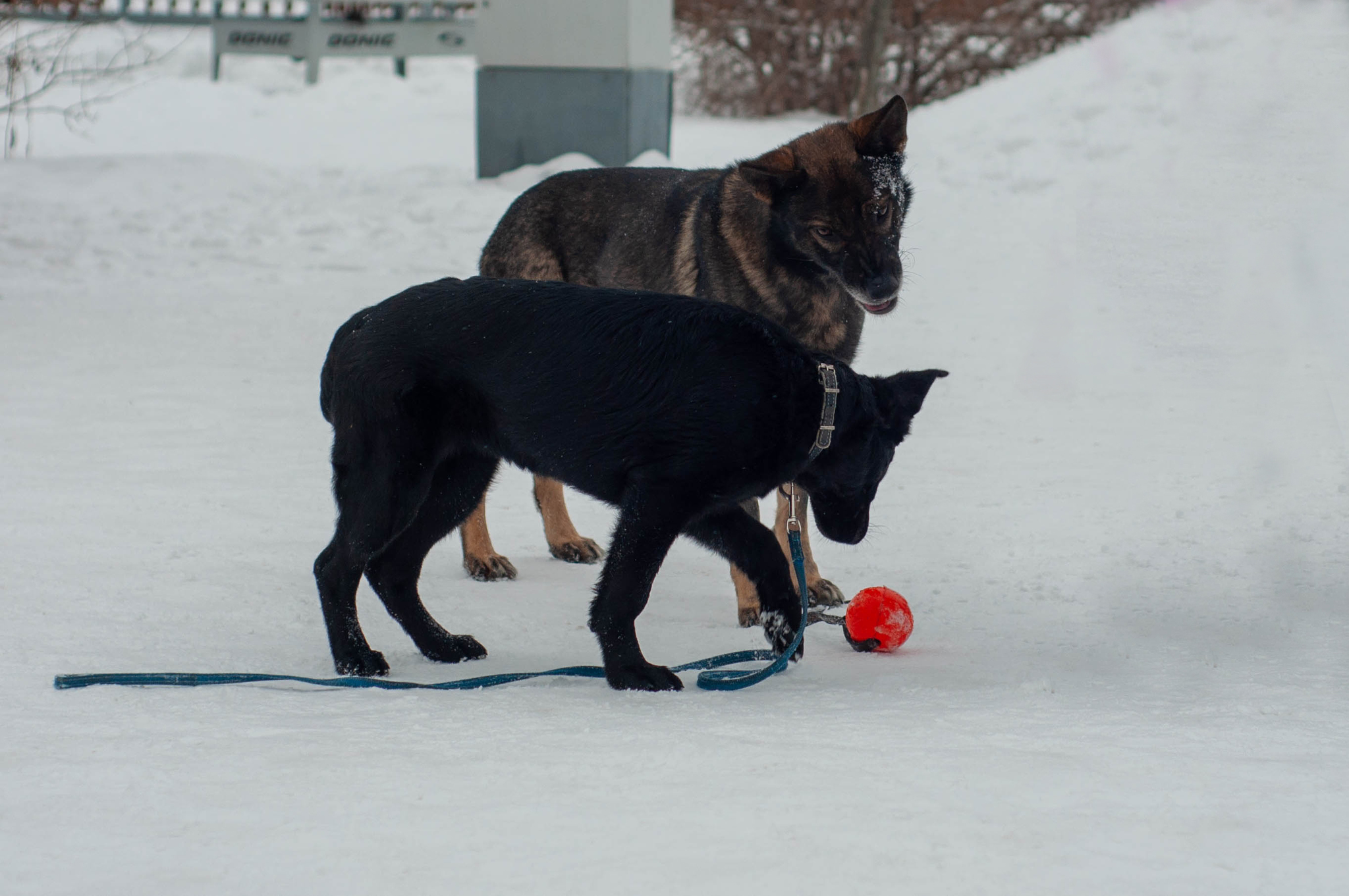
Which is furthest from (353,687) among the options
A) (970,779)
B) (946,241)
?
(946,241)

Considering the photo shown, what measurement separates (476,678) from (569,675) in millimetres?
295

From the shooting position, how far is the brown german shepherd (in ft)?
14.4

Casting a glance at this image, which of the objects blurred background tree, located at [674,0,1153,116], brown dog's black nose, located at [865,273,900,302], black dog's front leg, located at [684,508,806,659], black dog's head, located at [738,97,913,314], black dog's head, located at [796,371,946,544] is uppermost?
blurred background tree, located at [674,0,1153,116]

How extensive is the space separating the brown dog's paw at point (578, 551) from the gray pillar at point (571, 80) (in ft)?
23.9

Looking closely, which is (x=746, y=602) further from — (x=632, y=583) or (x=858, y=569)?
(x=632, y=583)

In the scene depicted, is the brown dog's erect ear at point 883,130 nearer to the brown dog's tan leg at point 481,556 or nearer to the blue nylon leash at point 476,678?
the blue nylon leash at point 476,678

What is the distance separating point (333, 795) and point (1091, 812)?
1.50 metres

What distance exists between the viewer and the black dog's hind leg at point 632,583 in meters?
3.52

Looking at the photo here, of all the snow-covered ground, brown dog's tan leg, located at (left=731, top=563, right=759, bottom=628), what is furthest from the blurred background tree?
brown dog's tan leg, located at (left=731, top=563, right=759, bottom=628)

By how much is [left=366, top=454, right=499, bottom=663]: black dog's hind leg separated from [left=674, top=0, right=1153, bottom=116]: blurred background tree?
44.2 feet

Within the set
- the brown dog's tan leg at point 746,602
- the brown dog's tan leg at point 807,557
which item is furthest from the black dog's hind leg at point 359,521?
the brown dog's tan leg at point 807,557

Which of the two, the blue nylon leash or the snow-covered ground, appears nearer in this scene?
the snow-covered ground

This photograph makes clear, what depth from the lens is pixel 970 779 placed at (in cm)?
273

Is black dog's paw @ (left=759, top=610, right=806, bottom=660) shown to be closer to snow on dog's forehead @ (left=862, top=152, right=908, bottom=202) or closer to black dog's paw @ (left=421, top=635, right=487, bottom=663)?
black dog's paw @ (left=421, top=635, right=487, bottom=663)
